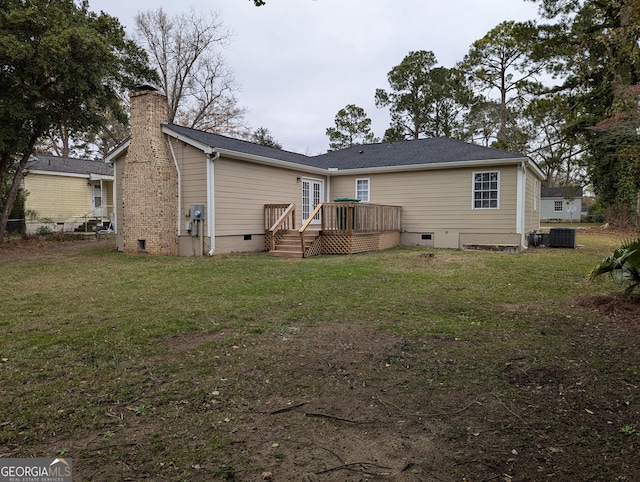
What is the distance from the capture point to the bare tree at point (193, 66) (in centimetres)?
2564

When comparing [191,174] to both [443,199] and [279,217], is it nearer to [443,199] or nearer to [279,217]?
[279,217]

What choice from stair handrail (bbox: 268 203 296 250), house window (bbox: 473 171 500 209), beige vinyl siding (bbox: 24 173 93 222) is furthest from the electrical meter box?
beige vinyl siding (bbox: 24 173 93 222)

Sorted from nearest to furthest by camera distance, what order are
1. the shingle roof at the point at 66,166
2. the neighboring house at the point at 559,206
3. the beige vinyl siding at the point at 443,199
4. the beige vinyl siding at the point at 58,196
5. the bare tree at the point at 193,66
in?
1. the beige vinyl siding at the point at 443,199
2. the beige vinyl siding at the point at 58,196
3. the shingle roof at the point at 66,166
4. the bare tree at the point at 193,66
5. the neighboring house at the point at 559,206

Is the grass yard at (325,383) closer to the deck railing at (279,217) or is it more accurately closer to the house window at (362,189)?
the deck railing at (279,217)

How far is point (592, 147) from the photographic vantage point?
22.6 metres

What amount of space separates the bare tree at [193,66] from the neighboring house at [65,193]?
6.02m

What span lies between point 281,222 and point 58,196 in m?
15.4

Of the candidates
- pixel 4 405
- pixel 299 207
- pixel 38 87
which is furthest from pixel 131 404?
pixel 38 87

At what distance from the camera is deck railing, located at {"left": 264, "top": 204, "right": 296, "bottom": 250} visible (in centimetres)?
1320

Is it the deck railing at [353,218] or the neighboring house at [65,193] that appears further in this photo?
the neighboring house at [65,193]

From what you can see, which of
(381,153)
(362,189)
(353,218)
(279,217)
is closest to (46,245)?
(279,217)

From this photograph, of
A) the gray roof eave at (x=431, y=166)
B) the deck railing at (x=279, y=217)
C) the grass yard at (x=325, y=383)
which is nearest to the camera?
the grass yard at (x=325, y=383)

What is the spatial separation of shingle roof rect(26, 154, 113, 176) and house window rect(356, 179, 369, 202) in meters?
14.5

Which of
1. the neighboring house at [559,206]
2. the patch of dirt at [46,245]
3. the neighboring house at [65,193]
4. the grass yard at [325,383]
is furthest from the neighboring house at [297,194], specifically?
the neighboring house at [559,206]
